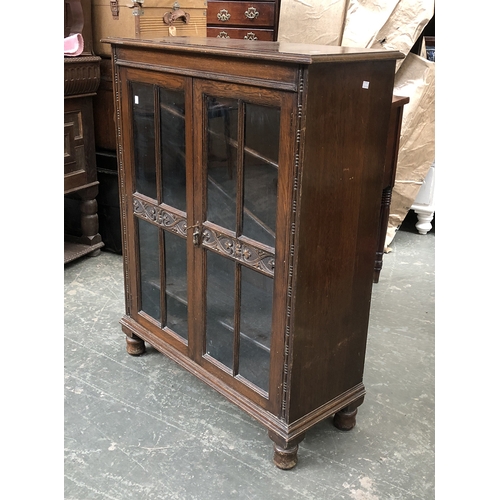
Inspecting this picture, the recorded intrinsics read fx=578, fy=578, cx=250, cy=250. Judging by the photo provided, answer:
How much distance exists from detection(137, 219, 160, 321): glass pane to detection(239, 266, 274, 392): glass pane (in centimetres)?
50

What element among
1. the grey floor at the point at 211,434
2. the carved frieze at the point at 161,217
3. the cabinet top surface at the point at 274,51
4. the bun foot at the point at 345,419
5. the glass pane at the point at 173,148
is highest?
the cabinet top surface at the point at 274,51

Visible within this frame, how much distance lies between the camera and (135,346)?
239cm

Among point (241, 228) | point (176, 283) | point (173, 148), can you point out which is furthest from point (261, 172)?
point (176, 283)

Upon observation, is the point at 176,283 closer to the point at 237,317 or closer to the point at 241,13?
the point at 237,317

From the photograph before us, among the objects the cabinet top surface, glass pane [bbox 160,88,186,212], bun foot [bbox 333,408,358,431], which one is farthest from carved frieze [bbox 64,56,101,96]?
bun foot [bbox 333,408,358,431]

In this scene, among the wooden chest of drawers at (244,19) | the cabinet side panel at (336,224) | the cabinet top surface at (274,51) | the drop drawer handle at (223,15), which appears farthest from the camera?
the drop drawer handle at (223,15)

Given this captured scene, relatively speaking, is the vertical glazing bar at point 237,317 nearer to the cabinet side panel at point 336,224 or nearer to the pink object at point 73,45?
the cabinet side panel at point 336,224

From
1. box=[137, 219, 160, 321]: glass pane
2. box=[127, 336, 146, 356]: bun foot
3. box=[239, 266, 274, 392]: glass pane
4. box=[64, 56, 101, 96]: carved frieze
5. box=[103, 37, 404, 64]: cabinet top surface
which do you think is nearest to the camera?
box=[103, 37, 404, 64]: cabinet top surface

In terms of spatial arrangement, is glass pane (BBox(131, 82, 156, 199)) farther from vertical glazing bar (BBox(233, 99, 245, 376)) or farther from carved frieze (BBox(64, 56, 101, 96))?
carved frieze (BBox(64, 56, 101, 96))

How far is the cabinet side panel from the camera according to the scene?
4.96 feet

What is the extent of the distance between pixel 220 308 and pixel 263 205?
17.7 inches

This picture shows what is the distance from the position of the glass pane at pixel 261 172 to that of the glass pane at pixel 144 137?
0.50 meters

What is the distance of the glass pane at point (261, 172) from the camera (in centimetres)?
157

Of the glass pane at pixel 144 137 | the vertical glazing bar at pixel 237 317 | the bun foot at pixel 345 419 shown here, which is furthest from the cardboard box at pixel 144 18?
the bun foot at pixel 345 419
